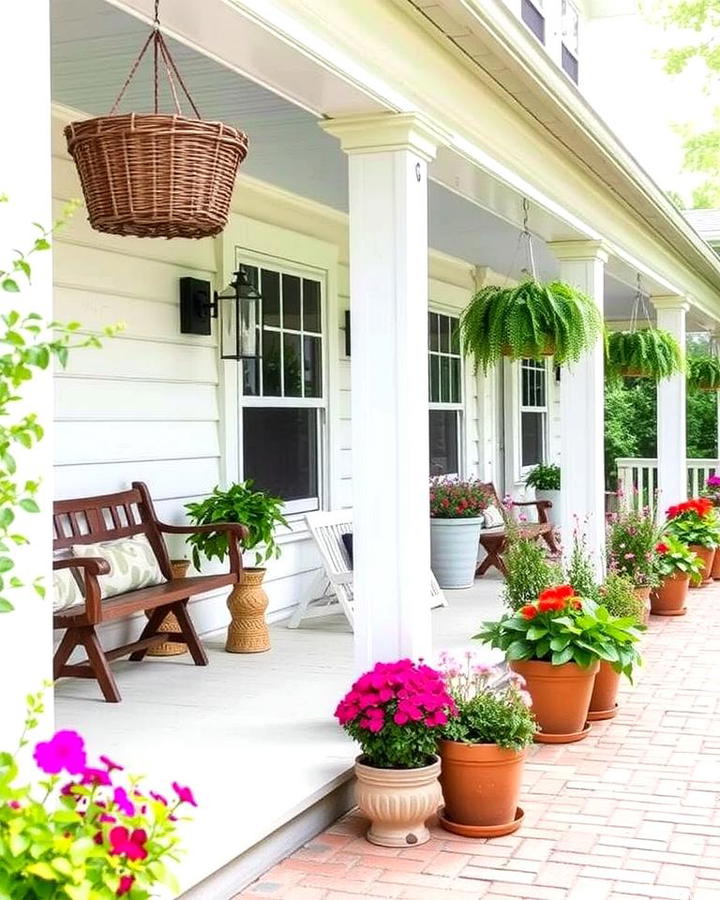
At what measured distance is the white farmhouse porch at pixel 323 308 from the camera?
3.65 meters

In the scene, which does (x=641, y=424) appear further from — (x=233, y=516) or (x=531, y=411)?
(x=233, y=516)

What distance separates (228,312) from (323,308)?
1.23 metres

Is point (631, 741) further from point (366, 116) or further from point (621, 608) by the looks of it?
point (366, 116)

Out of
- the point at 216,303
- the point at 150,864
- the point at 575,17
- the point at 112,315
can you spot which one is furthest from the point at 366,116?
the point at 575,17

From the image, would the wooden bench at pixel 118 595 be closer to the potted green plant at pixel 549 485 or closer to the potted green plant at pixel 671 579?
the potted green plant at pixel 671 579

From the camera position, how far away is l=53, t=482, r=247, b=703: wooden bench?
4.50 meters

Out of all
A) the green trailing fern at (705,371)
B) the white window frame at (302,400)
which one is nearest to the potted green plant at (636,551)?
the white window frame at (302,400)

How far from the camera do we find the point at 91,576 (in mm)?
4438

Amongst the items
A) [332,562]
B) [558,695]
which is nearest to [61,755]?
[558,695]

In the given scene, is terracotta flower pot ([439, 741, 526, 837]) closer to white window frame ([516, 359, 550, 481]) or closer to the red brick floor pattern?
the red brick floor pattern

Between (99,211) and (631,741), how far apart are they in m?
3.13

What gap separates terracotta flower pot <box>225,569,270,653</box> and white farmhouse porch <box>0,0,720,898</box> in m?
0.11

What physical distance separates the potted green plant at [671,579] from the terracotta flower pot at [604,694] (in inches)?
101

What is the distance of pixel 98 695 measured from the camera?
486 centimetres
